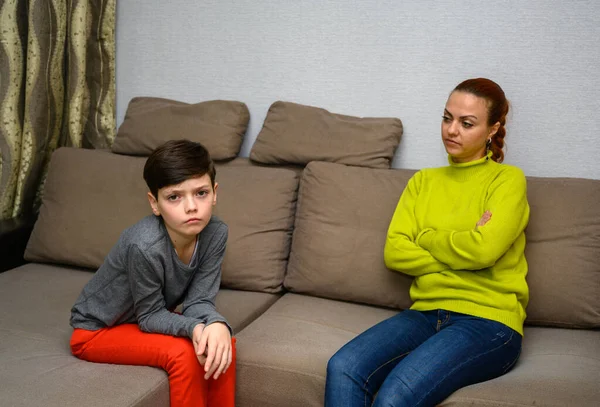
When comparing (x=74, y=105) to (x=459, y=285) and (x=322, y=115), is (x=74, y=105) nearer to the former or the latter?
(x=322, y=115)

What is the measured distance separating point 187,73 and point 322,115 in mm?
670

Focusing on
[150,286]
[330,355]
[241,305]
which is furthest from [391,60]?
[150,286]

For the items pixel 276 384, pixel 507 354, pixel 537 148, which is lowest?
pixel 276 384

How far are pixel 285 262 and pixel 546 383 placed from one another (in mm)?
956

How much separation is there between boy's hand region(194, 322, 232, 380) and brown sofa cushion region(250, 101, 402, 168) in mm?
914

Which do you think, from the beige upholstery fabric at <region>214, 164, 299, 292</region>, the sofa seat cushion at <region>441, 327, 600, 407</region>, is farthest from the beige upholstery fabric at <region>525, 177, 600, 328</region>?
the beige upholstery fabric at <region>214, 164, 299, 292</region>

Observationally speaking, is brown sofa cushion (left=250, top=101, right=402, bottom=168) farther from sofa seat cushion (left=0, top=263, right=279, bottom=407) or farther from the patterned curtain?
the patterned curtain

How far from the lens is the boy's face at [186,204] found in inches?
57.1

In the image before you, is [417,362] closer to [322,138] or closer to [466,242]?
[466,242]

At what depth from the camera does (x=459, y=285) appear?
1.67m

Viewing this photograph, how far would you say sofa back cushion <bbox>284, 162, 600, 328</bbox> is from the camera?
5.87 ft

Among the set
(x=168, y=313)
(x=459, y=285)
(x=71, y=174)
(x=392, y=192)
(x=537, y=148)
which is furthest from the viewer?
(x=71, y=174)

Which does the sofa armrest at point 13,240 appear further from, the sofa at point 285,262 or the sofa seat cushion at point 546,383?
the sofa seat cushion at point 546,383

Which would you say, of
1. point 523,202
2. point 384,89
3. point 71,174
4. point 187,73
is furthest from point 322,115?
point 71,174
